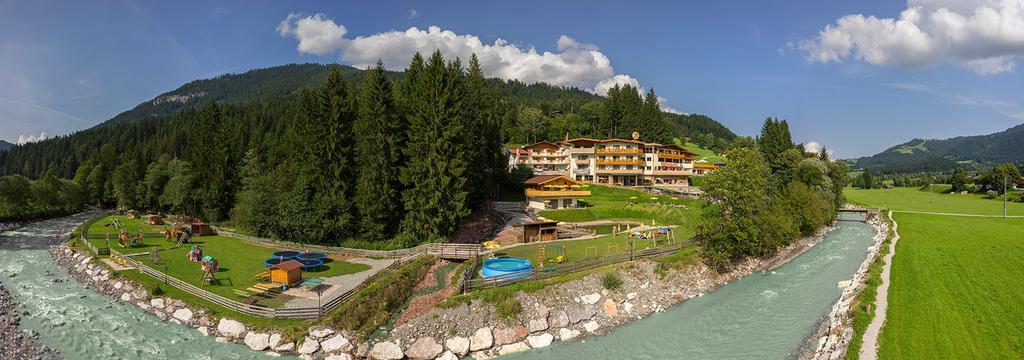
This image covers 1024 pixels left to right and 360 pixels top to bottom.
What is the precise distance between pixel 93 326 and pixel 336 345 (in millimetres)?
15207

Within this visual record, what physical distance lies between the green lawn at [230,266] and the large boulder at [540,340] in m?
14.4

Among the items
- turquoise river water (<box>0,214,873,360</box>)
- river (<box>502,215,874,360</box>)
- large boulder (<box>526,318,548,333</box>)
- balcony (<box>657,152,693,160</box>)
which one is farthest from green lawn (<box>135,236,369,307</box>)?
balcony (<box>657,152,693,160</box>)

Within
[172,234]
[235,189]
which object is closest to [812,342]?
[172,234]

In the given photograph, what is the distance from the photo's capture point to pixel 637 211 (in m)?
60.1

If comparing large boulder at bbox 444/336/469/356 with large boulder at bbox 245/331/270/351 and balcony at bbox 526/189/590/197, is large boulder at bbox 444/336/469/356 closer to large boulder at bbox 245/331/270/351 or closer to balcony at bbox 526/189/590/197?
large boulder at bbox 245/331/270/351

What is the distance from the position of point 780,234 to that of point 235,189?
63281 mm

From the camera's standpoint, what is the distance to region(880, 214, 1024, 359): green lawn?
20359 millimetres

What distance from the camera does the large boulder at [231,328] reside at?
24812 mm

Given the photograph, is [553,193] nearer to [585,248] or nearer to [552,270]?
[585,248]

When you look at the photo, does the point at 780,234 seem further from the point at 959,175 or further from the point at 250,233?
the point at 959,175

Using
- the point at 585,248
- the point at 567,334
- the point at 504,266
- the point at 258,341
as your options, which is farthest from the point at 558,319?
the point at 258,341

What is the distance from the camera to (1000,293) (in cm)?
2775

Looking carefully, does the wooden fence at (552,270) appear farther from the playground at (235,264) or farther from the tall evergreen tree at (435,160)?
the playground at (235,264)

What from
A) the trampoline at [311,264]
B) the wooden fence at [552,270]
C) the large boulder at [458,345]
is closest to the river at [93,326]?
the trampoline at [311,264]
